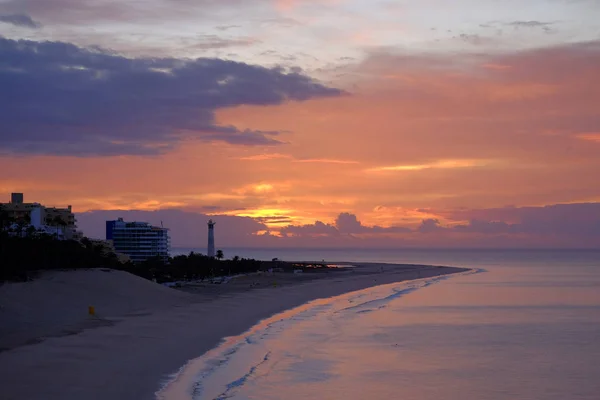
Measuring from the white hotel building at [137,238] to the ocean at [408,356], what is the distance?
272 feet

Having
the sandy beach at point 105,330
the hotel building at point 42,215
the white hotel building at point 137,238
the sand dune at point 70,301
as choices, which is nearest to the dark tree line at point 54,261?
the sand dune at point 70,301

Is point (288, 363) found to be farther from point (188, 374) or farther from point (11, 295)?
point (11, 295)

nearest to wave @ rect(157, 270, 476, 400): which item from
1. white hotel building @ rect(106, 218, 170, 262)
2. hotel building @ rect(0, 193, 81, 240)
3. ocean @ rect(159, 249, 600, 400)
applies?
ocean @ rect(159, 249, 600, 400)

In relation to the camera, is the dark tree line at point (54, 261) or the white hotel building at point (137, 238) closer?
the dark tree line at point (54, 261)

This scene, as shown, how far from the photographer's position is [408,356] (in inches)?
1185

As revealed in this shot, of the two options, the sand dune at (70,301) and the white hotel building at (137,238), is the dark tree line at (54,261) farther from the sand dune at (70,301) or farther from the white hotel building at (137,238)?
the white hotel building at (137,238)

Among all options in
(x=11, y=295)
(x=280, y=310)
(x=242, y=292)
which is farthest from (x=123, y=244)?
(x=11, y=295)

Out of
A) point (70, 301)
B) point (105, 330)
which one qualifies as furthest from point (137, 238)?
point (105, 330)

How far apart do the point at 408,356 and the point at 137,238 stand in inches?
4208

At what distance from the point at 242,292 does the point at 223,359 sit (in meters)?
34.9

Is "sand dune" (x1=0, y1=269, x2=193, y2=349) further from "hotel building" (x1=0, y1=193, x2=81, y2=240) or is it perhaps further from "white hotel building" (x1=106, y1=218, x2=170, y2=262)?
"white hotel building" (x1=106, y1=218, x2=170, y2=262)

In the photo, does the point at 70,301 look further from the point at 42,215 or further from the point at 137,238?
the point at 137,238

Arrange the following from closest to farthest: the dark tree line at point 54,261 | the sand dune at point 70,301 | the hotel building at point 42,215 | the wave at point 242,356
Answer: the wave at point 242,356, the sand dune at point 70,301, the dark tree line at point 54,261, the hotel building at point 42,215

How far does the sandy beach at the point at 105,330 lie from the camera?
69.3 ft
